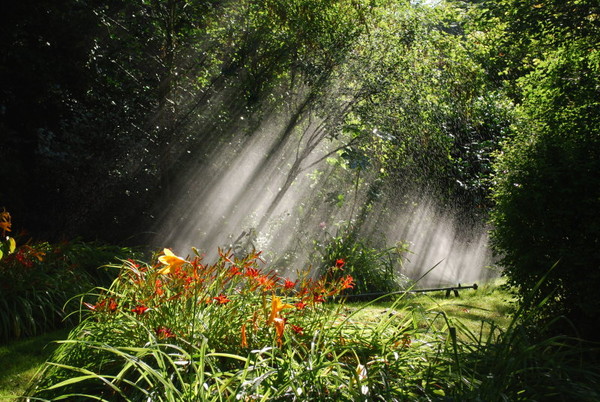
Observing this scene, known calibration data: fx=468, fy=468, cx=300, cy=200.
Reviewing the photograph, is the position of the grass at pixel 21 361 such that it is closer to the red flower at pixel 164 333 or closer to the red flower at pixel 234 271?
the red flower at pixel 164 333

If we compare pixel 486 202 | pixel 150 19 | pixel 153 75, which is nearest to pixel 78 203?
pixel 153 75

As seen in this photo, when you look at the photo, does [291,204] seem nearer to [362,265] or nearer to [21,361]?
[362,265]

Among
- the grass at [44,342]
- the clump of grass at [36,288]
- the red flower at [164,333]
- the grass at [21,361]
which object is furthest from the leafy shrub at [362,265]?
the red flower at [164,333]

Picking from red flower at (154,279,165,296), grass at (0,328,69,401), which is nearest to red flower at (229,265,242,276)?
red flower at (154,279,165,296)

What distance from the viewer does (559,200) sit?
10.6 feet

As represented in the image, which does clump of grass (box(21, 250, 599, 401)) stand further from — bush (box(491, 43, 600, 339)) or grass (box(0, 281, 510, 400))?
bush (box(491, 43, 600, 339))

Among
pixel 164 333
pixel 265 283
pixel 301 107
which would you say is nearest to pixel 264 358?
pixel 265 283

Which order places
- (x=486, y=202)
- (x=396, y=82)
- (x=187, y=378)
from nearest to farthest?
(x=187, y=378)
(x=396, y=82)
(x=486, y=202)

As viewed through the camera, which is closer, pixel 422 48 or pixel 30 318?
pixel 30 318

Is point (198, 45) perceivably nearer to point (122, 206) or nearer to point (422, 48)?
point (122, 206)

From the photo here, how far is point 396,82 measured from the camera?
7207 mm

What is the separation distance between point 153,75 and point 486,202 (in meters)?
6.15

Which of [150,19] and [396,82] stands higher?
[396,82]

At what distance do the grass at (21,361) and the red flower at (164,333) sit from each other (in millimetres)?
749
